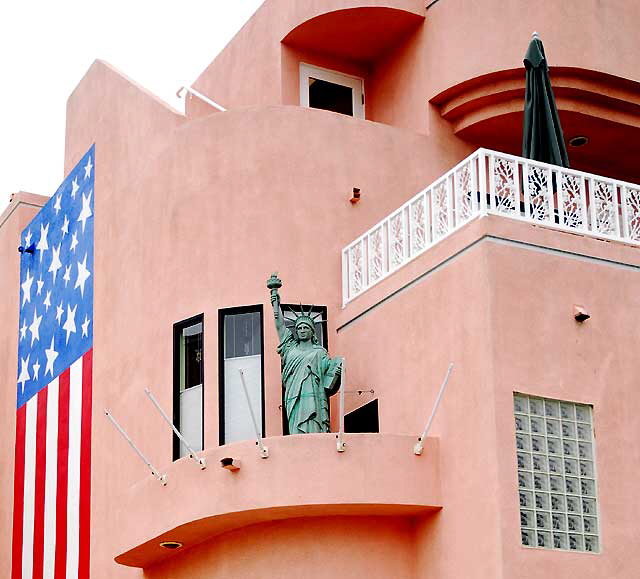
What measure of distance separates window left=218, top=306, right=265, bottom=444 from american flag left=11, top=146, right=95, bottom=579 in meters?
3.82

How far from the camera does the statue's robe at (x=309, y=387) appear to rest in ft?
61.5

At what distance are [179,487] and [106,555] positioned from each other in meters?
3.63

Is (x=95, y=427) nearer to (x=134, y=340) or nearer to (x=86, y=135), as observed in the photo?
(x=134, y=340)

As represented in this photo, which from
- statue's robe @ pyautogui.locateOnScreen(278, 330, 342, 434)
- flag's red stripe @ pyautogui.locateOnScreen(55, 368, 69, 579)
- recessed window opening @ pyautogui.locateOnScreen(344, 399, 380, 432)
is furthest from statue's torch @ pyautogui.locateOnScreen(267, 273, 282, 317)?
flag's red stripe @ pyautogui.locateOnScreen(55, 368, 69, 579)

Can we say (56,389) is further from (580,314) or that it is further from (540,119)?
(580,314)

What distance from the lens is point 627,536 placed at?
55.9ft

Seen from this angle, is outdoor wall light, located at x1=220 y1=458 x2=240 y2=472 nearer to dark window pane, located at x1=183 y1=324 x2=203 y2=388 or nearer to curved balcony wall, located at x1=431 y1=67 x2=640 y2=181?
dark window pane, located at x1=183 y1=324 x2=203 y2=388

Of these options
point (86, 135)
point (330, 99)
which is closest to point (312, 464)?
point (330, 99)

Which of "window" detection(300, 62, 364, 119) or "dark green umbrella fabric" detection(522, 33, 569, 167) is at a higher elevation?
"window" detection(300, 62, 364, 119)

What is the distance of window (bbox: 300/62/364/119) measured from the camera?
23625mm

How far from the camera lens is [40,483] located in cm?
2447

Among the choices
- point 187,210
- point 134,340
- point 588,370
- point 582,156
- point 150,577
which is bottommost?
point 150,577

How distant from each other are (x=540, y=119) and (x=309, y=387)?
492 cm

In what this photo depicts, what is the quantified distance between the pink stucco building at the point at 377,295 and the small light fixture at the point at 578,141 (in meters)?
0.08
